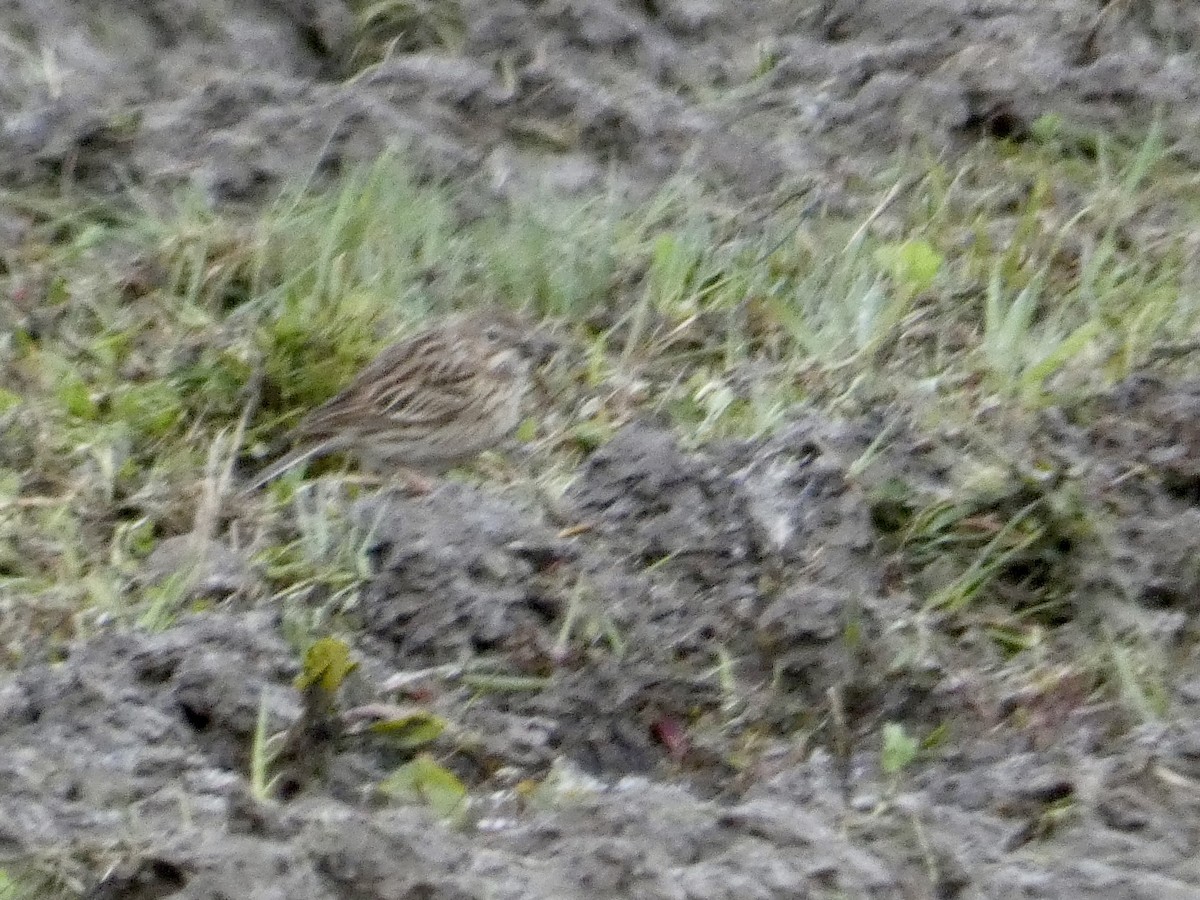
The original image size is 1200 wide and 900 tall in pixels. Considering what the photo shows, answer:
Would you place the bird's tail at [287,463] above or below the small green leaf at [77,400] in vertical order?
below

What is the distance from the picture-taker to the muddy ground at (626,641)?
3.40 meters

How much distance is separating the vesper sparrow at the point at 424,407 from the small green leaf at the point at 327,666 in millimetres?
1195

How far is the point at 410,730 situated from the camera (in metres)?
4.02

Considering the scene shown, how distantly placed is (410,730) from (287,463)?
1.30 meters

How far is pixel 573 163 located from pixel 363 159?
2.21 feet

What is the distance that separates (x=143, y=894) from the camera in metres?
3.39

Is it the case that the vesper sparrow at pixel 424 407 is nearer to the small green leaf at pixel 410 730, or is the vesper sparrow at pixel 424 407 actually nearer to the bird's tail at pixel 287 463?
the bird's tail at pixel 287 463

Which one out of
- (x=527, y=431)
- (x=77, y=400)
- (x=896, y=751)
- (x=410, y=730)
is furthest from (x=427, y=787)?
(x=77, y=400)

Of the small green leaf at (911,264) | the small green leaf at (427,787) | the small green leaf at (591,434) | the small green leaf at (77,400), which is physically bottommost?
the small green leaf at (591,434)

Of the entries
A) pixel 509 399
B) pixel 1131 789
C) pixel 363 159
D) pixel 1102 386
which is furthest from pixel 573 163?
pixel 1131 789

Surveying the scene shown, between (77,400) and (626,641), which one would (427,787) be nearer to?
(626,641)

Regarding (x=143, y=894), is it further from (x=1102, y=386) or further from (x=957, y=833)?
(x=1102, y=386)

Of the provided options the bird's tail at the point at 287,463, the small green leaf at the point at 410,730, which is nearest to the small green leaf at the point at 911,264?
the bird's tail at the point at 287,463

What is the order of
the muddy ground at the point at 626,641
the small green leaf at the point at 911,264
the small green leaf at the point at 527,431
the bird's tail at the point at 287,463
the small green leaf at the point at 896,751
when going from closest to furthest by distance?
the muddy ground at the point at 626,641 < the small green leaf at the point at 896,751 < the bird's tail at the point at 287,463 < the small green leaf at the point at 527,431 < the small green leaf at the point at 911,264
